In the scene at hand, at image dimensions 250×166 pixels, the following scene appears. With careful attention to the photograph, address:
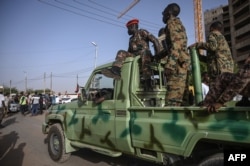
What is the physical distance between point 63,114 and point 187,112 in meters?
3.18

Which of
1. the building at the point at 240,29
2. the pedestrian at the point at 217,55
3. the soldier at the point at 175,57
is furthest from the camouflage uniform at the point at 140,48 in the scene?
the building at the point at 240,29

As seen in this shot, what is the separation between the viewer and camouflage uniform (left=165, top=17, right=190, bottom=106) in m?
3.89

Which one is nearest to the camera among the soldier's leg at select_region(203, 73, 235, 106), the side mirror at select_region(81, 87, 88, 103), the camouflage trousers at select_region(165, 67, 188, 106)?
the soldier's leg at select_region(203, 73, 235, 106)

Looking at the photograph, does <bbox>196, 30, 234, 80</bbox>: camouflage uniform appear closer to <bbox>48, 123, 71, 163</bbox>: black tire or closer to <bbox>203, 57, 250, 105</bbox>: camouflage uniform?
<bbox>203, 57, 250, 105</bbox>: camouflage uniform

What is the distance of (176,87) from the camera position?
3895mm

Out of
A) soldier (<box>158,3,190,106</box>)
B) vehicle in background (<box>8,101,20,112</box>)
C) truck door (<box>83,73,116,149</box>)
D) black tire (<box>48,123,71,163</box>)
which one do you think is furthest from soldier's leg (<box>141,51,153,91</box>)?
vehicle in background (<box>8,101,20,112</box>)

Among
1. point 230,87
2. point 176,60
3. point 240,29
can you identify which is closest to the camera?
point 230,87

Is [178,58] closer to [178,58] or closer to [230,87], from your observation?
[178,58]

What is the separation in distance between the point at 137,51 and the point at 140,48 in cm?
9

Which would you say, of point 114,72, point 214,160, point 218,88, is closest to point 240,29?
point 114,72

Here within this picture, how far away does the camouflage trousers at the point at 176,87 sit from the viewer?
3857 mm

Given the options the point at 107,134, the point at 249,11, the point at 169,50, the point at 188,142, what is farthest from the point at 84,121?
the point at 249,11

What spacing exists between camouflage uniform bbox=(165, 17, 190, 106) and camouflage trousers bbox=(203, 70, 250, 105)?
1.02m

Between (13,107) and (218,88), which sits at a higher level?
(218,88)
